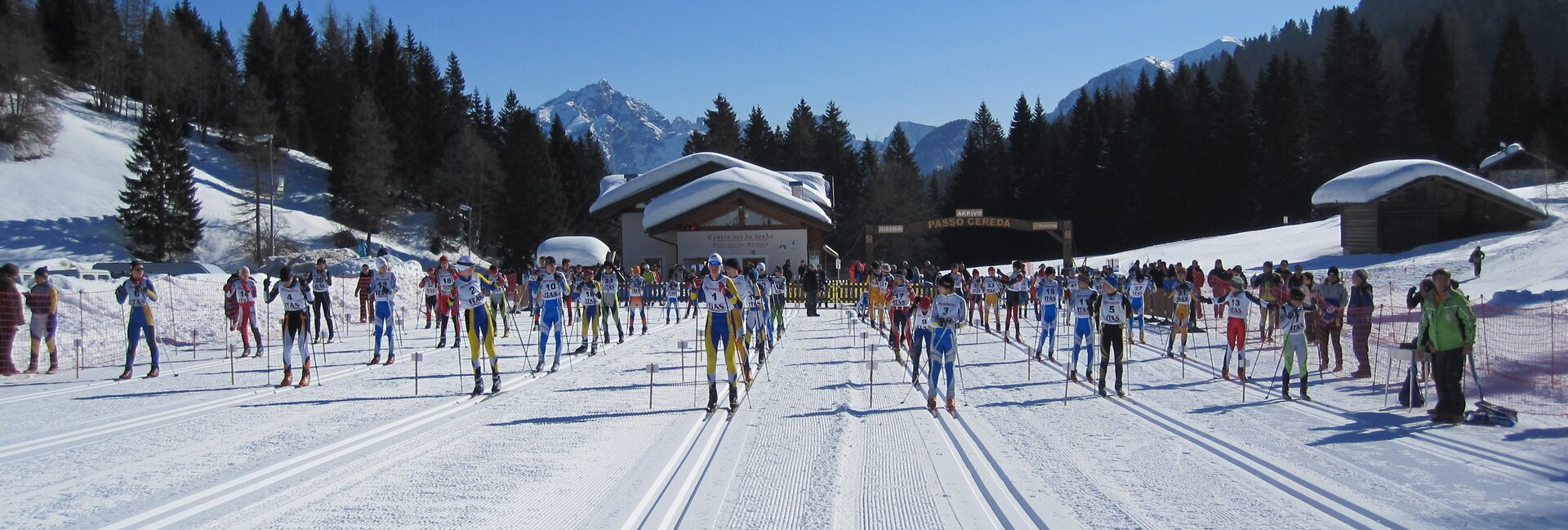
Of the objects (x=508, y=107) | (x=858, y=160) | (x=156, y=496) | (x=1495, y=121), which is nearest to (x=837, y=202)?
(x=858, y=160)

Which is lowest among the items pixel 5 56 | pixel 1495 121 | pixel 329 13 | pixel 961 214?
pixel 961 214

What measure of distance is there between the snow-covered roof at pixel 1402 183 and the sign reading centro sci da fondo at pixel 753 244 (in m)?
23.8

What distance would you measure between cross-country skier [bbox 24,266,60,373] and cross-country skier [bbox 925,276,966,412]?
46.5 ft

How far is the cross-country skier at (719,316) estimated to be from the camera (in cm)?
1238

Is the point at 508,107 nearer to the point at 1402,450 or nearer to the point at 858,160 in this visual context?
the point at 858,160

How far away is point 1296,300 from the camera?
43.2 ft

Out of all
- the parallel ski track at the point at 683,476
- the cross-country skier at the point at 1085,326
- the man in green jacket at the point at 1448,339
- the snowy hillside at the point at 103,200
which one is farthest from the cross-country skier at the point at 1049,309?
the snowy hillside at the point at 103,200

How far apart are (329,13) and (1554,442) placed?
113 meters

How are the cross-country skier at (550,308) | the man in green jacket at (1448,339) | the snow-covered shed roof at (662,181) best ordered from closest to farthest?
the man in green jacket at (1448,339) < the cross-country skier at (550,308) < the snow-covered shed roof at (662,181)

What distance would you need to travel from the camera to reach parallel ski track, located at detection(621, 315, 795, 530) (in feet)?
23.4

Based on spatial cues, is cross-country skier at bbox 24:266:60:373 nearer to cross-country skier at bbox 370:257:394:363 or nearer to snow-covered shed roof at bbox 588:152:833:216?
cross-country skier at bbox 370:257:394:363

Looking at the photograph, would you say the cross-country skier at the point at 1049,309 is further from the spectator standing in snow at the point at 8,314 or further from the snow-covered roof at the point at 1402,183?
the snow-covered roof at the point at 1402,183

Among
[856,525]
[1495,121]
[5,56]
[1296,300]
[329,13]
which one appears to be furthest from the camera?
[329,13]

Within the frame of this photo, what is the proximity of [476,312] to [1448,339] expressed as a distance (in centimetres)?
1222
